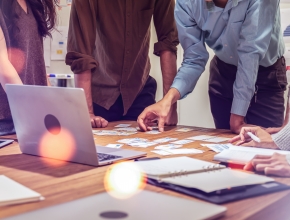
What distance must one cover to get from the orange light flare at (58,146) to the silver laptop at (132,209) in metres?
0.35

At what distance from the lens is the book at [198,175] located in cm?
81

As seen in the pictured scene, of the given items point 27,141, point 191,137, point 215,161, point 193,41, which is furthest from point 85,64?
point 215,161

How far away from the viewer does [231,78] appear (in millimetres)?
2045

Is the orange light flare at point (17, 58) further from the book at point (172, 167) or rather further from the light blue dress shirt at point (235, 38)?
the book at point (172, 167)

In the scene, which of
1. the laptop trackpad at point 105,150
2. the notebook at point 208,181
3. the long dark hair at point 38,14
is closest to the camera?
the notebook at point 208,181

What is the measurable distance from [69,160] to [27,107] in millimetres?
193

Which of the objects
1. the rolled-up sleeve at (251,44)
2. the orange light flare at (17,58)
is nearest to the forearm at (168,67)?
the rolled-up sleeve at (251,44)

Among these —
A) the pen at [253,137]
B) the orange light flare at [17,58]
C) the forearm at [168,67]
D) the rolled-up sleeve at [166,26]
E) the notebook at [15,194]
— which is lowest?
the pen at [253,137]

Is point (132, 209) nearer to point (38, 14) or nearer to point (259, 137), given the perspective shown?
point (259, 137)

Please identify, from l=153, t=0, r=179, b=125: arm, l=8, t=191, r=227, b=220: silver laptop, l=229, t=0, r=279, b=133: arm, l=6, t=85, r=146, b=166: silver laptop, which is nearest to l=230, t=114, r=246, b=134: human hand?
l=229, t=0, r=279, b=133: arm

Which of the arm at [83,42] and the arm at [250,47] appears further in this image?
the arm at [83,42]

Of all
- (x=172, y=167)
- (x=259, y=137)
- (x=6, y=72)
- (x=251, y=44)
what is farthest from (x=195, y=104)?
(x=172, y=167)

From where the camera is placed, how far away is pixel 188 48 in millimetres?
1976

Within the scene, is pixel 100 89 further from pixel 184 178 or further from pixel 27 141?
pixel 184 178
